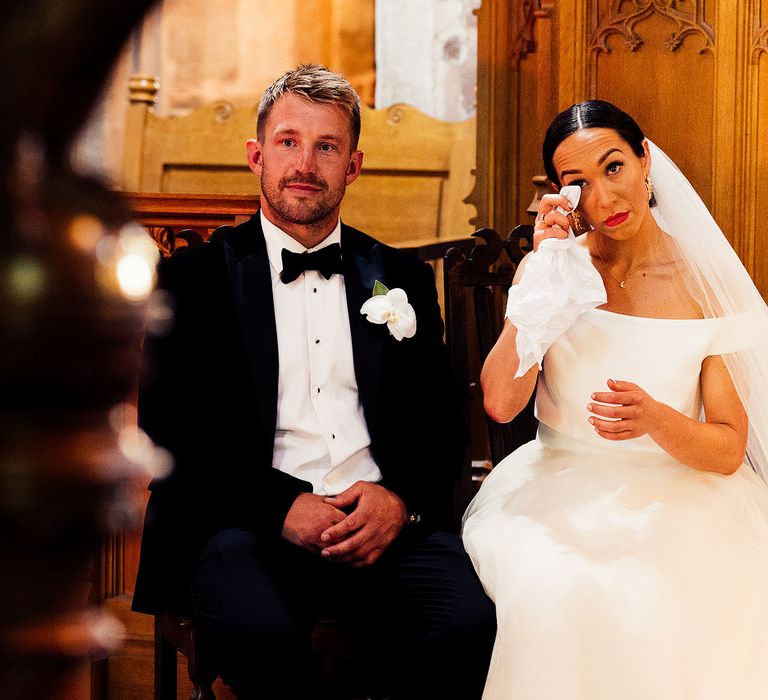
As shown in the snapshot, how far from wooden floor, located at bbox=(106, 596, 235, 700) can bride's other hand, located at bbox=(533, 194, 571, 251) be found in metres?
1.70

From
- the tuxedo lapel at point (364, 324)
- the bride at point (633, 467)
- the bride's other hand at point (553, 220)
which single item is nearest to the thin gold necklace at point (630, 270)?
the bride at point (633, 467)

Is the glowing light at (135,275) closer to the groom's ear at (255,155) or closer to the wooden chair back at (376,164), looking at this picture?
the groom's ear at (255,155)

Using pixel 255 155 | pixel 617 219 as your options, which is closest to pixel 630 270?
pixel 617 219

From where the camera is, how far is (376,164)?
246 inches

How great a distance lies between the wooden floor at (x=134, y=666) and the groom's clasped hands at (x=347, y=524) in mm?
985

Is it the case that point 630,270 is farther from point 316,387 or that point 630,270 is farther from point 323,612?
point 323,612

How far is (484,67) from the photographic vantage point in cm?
546

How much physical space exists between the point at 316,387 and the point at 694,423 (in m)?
0.93

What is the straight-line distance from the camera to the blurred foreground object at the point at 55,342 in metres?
0.25

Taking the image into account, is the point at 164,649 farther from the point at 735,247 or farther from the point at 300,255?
the point at 735,247

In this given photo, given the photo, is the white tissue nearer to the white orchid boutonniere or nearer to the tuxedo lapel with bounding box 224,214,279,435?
the white orchid boutonniere

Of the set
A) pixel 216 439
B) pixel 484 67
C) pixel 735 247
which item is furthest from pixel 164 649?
pixel 484 67

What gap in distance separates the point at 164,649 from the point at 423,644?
76 centimetres

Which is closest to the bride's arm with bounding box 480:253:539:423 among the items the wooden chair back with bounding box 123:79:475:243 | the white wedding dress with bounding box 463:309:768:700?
the white wedding dress with bounding box 463:309:768:700
